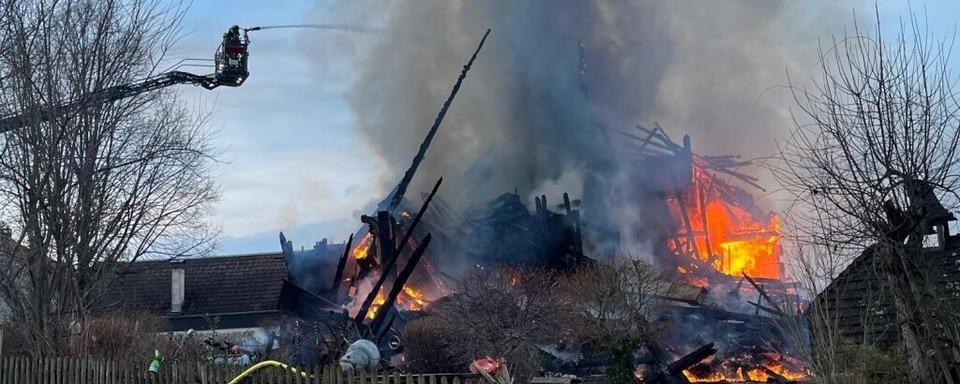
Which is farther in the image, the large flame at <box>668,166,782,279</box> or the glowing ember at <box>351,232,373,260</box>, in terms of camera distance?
the large flame at <box>668,166,782,279</box>

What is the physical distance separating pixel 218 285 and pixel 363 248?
25.6 ft

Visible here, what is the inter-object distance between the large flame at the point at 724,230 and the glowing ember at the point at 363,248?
13.2 m

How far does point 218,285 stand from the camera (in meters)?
34.2

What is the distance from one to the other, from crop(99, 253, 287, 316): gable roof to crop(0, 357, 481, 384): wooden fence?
2094 centimetres

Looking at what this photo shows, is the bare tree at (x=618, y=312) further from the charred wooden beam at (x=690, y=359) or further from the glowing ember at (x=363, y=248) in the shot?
the glowing ember at (x=363, y=248)

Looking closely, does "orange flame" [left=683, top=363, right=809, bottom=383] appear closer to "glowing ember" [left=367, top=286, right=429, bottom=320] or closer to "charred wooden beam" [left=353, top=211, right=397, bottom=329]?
"glowing ember" [left=367, top=286, right=429, bottom=320]

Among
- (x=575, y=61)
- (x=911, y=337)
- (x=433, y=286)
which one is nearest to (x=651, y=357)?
(x=433, y=286)

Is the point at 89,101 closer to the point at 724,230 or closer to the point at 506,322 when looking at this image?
the point at 506,322

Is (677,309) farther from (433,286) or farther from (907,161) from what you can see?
(907,161)

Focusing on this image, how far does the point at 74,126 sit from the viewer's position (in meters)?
11.8

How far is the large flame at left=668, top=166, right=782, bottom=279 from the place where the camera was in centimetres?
3612

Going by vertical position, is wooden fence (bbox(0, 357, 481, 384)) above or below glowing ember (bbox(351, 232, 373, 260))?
A: below

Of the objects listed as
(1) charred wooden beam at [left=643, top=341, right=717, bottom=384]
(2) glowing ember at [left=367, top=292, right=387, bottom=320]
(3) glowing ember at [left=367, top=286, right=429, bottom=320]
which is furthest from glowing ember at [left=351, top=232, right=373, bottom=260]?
(1) charred wooden beam at [left=643, top=341, right=717, bottom=384]

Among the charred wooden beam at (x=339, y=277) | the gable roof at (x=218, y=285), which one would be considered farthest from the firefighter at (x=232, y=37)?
the gable roof at (x=218, y=285)
